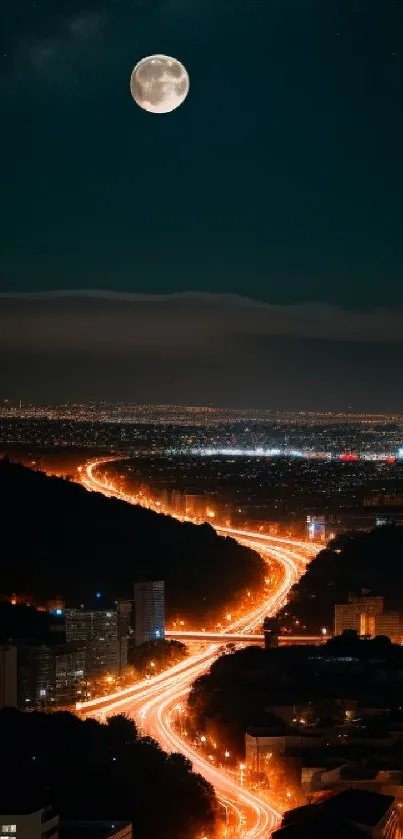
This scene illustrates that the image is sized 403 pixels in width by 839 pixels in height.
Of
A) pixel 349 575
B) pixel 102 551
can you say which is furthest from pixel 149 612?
pixel 102 551

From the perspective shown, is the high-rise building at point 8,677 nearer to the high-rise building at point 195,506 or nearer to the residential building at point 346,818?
the residential building at point 346,818

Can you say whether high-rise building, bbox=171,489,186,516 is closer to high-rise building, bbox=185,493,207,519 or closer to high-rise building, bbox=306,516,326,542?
high-rise building, bbox=185,493,207,519

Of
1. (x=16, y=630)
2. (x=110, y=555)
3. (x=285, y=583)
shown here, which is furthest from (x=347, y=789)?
(x=110, y=555)

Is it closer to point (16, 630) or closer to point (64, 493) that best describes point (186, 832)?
point (16, 630)

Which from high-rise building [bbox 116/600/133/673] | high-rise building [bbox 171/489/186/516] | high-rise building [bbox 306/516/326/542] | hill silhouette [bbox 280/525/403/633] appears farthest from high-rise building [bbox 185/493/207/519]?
high-rise building [bbox 116/600/133/673]

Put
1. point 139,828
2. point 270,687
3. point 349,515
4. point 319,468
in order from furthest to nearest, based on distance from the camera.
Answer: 1. point 319,468
2. point 349,515
3. point 270,687
4. point 139,828

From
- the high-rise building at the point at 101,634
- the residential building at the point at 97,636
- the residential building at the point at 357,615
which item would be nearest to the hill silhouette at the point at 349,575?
the residential building at the point at 357,615
